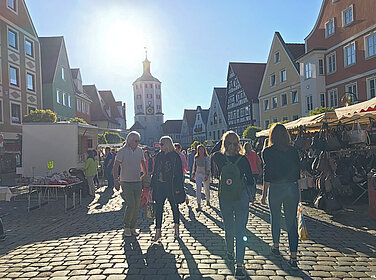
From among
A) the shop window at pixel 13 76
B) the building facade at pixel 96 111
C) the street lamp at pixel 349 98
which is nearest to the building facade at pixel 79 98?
the building facade at pixel 96 111

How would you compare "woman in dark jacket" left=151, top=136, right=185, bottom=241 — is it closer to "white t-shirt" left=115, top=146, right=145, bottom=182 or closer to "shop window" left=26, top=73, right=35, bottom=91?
"white t-shirt" left=115, top=146, right=145, bottom=182

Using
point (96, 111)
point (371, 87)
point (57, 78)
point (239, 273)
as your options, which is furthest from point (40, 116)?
point (96, 111)

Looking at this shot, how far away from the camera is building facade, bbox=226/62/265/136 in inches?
1574

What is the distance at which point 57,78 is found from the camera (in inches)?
1356

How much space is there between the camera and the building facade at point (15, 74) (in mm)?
24141

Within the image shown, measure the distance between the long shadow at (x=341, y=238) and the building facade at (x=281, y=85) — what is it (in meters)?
24.0

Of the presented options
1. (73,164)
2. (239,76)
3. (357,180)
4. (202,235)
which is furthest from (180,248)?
(239,76)

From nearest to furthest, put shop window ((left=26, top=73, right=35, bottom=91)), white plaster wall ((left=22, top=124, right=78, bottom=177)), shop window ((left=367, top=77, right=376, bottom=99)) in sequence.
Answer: white plaster wall ((left=22, top=124, right=78, bottom=177)) → shop window ((left=367, top=77, right=376, bottom=99)) → shop window ((left=26, top=73, right=35, bottom=91))

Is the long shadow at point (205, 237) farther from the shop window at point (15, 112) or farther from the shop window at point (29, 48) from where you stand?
the shop window at point (29, 48)

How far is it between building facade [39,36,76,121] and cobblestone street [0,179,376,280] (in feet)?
89.1

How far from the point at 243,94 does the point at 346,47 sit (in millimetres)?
19332

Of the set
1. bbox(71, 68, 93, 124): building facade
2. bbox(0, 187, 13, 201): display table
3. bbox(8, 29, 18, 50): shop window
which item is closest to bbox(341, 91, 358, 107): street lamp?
bbox(0, 187, 13, 201): display table

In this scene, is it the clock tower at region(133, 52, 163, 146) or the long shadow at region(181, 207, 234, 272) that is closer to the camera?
the long shadow at region(181, 207, 234, 272)

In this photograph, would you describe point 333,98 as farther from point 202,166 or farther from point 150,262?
point 150,262
